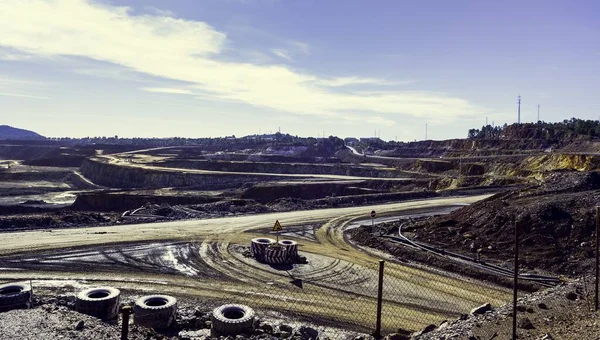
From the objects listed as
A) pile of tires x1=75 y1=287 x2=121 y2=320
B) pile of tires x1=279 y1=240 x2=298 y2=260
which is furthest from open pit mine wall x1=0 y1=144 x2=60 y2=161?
pile of tires x1=75 y1=287 x2=121 y2=320

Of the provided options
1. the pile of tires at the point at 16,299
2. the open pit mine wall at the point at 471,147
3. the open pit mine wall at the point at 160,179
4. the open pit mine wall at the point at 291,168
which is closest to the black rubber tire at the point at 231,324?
the pile of tires at the point at 16,299

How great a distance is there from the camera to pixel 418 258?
24562mm

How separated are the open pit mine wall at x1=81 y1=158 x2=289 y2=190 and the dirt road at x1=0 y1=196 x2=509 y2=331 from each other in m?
39.5

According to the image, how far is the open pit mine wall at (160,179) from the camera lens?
7125 cm

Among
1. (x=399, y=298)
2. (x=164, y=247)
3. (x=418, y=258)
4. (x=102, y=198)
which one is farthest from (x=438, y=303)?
(x=102, y=198)

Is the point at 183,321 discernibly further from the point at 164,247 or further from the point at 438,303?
the point at 164,247

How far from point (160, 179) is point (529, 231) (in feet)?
202

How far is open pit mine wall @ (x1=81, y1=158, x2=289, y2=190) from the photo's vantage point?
71.2 metres

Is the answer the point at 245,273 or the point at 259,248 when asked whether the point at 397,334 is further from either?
the point at 259,248

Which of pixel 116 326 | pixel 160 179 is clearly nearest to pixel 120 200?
pixel 160 179

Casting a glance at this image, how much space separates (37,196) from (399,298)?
65.1 m

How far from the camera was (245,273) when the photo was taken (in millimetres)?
21156

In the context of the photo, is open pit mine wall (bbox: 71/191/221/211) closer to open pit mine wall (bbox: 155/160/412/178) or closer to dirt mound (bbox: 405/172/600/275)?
dirt mound (bbox: 405/172/600/275)

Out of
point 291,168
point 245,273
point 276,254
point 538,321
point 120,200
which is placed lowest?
point 120,200
